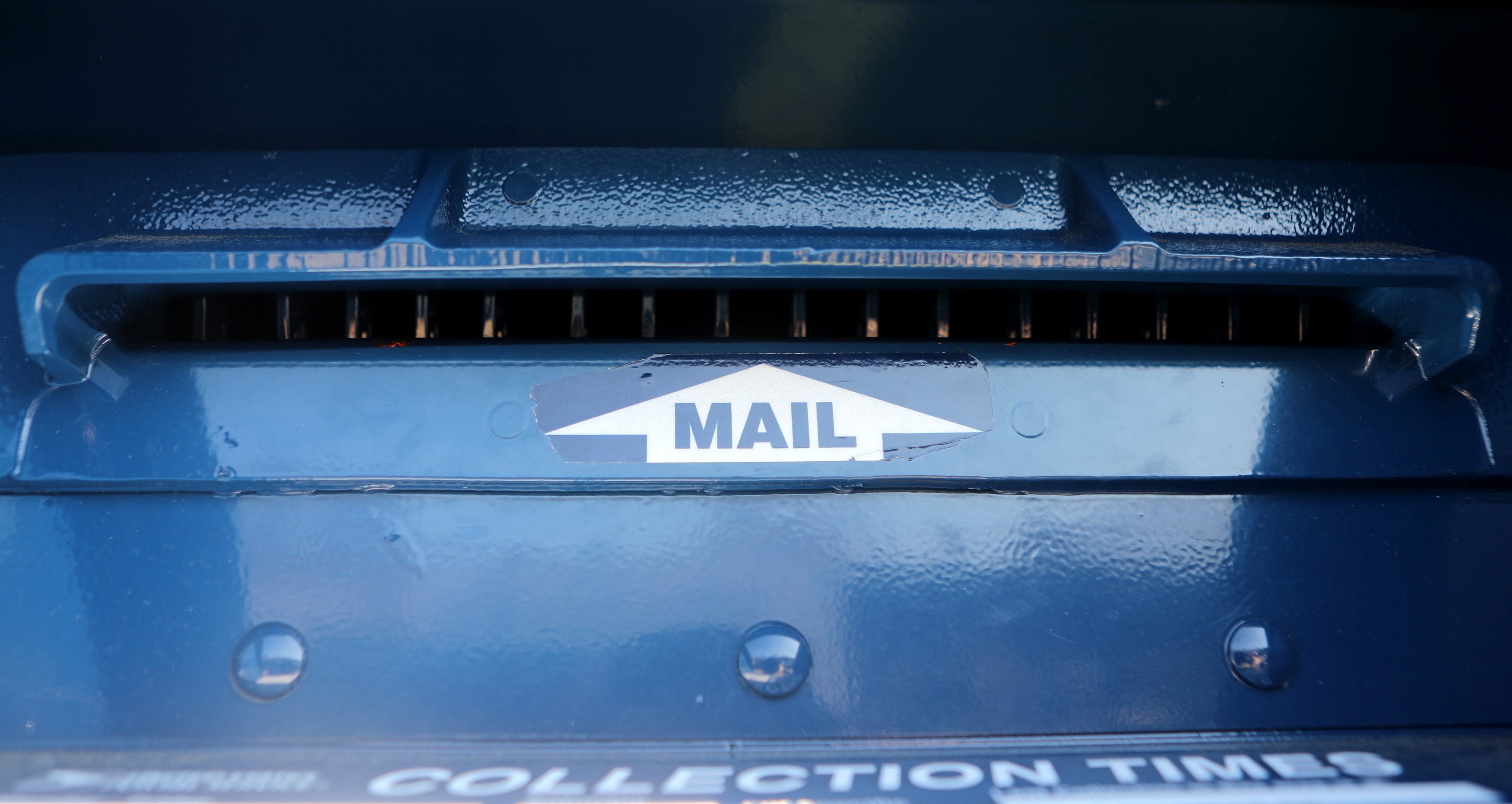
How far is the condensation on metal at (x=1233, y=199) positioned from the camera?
1.23 meters

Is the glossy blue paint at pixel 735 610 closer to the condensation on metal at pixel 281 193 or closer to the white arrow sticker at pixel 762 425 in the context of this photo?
the white arrow sticker at pixel 762 425

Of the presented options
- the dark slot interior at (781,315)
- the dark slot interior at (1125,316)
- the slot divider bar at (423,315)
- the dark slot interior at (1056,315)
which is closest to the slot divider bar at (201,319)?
the dark slot interior at (781,315)

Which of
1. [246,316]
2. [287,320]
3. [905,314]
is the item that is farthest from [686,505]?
[246,316]

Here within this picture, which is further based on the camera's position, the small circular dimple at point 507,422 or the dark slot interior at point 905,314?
the dark slot interior at point 905,314

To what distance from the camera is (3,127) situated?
46.5 inches

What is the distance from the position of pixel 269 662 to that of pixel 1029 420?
1.10 metres

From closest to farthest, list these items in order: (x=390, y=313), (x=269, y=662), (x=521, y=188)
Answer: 1. (x=269, y=662)
2. (x=521, y=188)
3. (x=390, y=313)

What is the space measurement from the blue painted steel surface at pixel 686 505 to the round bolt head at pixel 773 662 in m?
0.03

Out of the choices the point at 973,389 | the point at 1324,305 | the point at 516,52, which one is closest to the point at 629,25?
the point at 516,52

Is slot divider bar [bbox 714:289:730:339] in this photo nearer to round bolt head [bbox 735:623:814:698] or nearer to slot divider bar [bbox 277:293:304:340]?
round bolt head [bbox 735:623:814:698]

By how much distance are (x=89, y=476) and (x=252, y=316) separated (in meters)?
0.33

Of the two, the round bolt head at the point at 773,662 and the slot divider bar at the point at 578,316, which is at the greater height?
the slot divider bar at the point at 578,316

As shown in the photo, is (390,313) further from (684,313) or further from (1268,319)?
(1268,319)

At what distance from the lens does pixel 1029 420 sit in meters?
1.15
